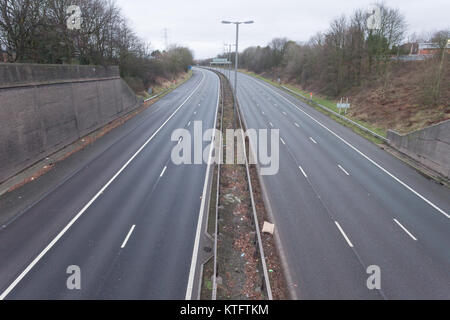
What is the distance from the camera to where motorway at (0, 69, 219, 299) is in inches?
367

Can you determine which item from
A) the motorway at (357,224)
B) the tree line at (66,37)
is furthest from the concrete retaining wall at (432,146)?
the tree line at (66,37)

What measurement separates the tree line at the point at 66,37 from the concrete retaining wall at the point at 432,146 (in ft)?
112

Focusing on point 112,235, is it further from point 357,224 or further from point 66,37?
point 66,37

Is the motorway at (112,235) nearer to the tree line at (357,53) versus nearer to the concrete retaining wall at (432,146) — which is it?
the concrete retaining wall at (432,146)

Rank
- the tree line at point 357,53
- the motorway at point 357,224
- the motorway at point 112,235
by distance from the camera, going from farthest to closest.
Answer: the tree line at point 357,53 < the motorway at point 357,224 < the motorway at point 112,235

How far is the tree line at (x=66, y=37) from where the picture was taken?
26.6 metres

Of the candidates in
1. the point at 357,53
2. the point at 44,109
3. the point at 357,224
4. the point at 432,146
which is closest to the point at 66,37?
the point at 44,109

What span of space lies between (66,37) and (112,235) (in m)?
30.1

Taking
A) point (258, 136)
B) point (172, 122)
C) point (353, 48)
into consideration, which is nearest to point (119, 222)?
point (258, 136)

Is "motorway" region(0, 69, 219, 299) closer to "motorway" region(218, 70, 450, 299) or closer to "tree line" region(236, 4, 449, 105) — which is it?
"motorway" region(218, 70, 450, 299)

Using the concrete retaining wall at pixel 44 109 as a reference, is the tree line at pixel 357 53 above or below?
above

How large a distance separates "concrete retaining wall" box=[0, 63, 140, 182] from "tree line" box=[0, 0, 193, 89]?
6.23 meters

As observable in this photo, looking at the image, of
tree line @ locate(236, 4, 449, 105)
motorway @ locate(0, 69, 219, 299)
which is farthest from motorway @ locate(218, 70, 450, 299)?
tree line @ locate(236, 4, 449, 105)
